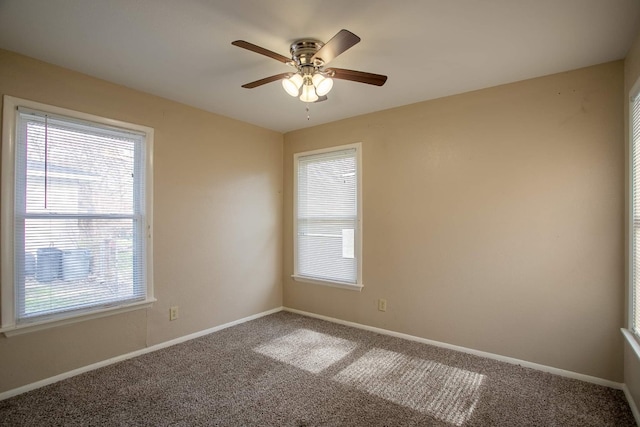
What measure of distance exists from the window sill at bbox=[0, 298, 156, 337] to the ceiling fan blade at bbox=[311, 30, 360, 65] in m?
2.58

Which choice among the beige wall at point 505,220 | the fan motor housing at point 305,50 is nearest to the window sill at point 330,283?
the beige wall at point 505,220

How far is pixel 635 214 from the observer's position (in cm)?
216

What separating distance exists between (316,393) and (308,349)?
0.76m

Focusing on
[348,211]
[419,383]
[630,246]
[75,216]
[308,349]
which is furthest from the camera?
[348,211]

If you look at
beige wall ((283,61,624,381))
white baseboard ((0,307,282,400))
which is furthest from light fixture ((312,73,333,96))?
white baseboard ((0,307,282,400))

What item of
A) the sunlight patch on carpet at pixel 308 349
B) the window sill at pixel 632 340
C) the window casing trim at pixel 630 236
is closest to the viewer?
the window sill at pixel 632 340

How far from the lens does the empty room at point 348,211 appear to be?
2.03m

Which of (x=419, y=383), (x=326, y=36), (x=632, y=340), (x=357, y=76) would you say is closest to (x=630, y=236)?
(x=632, y=340)

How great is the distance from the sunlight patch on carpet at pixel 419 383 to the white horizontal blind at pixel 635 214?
3.63 feet

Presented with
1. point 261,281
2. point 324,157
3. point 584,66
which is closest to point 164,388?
point 261,281

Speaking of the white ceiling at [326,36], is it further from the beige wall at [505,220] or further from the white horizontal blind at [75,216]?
the white horizontal blind at [75,216]

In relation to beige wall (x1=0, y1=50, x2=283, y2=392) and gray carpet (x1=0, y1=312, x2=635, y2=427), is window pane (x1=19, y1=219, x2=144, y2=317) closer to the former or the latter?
beige wall (x1=0, y1=50, x2=283, y2=392)

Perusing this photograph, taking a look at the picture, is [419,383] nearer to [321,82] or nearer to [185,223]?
[321,82]

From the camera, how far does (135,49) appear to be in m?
2.25
